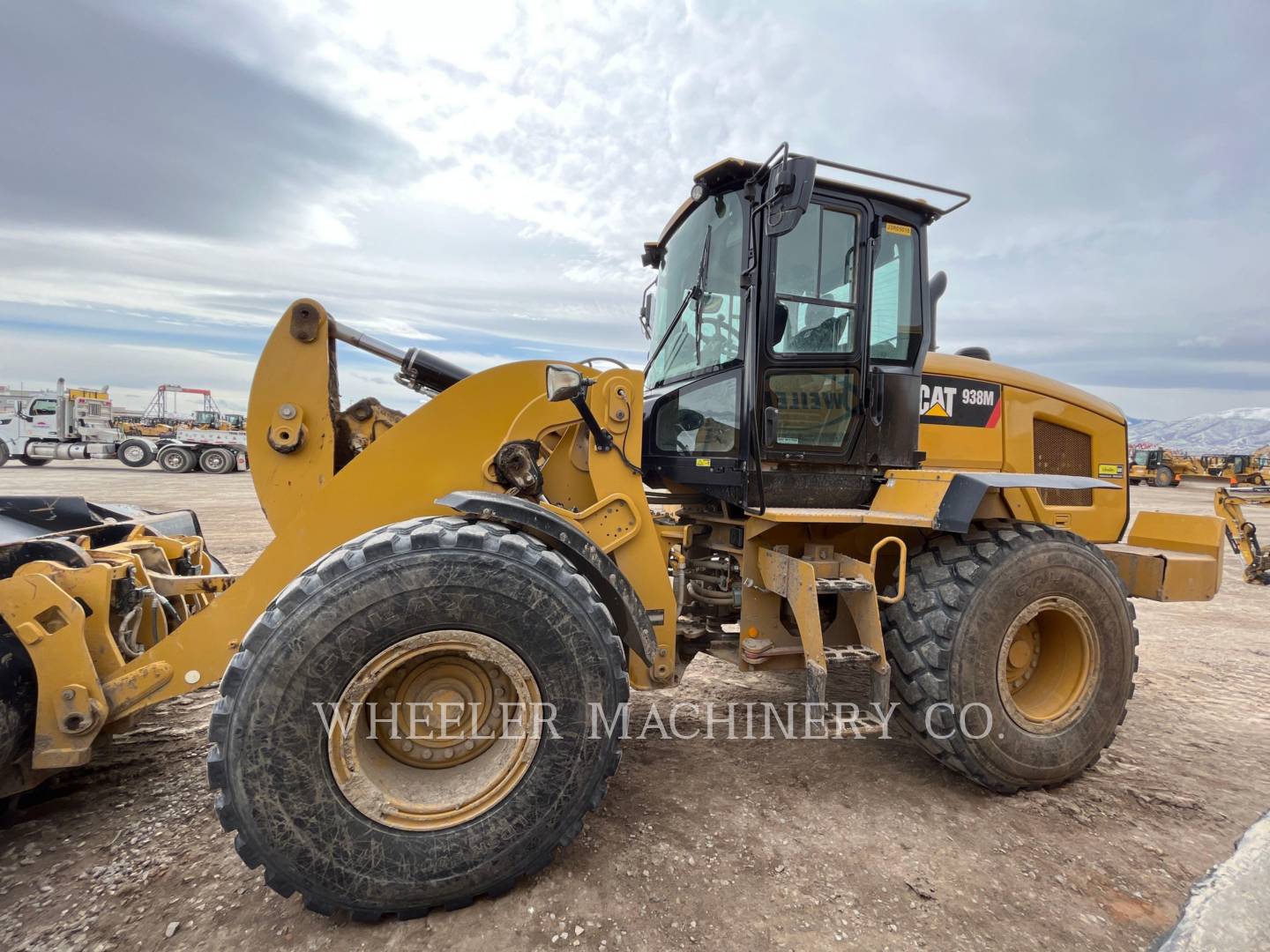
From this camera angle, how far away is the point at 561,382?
92.7 inches

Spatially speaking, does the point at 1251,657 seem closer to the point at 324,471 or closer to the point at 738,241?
the point at 738,241

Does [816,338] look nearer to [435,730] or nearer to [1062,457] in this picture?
[1062,457]

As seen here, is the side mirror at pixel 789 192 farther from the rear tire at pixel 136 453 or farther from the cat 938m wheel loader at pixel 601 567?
the rear tire at pixel 136 453

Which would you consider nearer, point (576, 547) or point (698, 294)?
point (576, 547)

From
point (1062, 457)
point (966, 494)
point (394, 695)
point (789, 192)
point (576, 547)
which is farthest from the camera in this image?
point (1062, 457)

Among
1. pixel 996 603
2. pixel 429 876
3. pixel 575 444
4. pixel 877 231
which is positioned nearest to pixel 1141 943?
pixel 996 603

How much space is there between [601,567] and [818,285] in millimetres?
1747

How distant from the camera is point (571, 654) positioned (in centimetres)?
215

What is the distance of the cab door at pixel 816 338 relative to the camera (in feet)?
→ 9.68

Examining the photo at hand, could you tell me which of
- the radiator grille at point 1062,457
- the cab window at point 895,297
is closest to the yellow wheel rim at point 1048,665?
the radiator grille at point 1062,457

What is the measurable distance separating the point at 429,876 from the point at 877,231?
10.8 feet

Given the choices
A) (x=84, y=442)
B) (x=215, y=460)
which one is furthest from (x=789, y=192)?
(x=84, y=442)

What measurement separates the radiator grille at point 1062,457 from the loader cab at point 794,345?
97 centimetres

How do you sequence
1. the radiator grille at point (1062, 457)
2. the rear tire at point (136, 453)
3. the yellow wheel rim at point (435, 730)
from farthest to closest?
the rear tire at point (136, 453), the radiator grille at point (1062, 457), the yellow wheel rim at point (435, 730)
